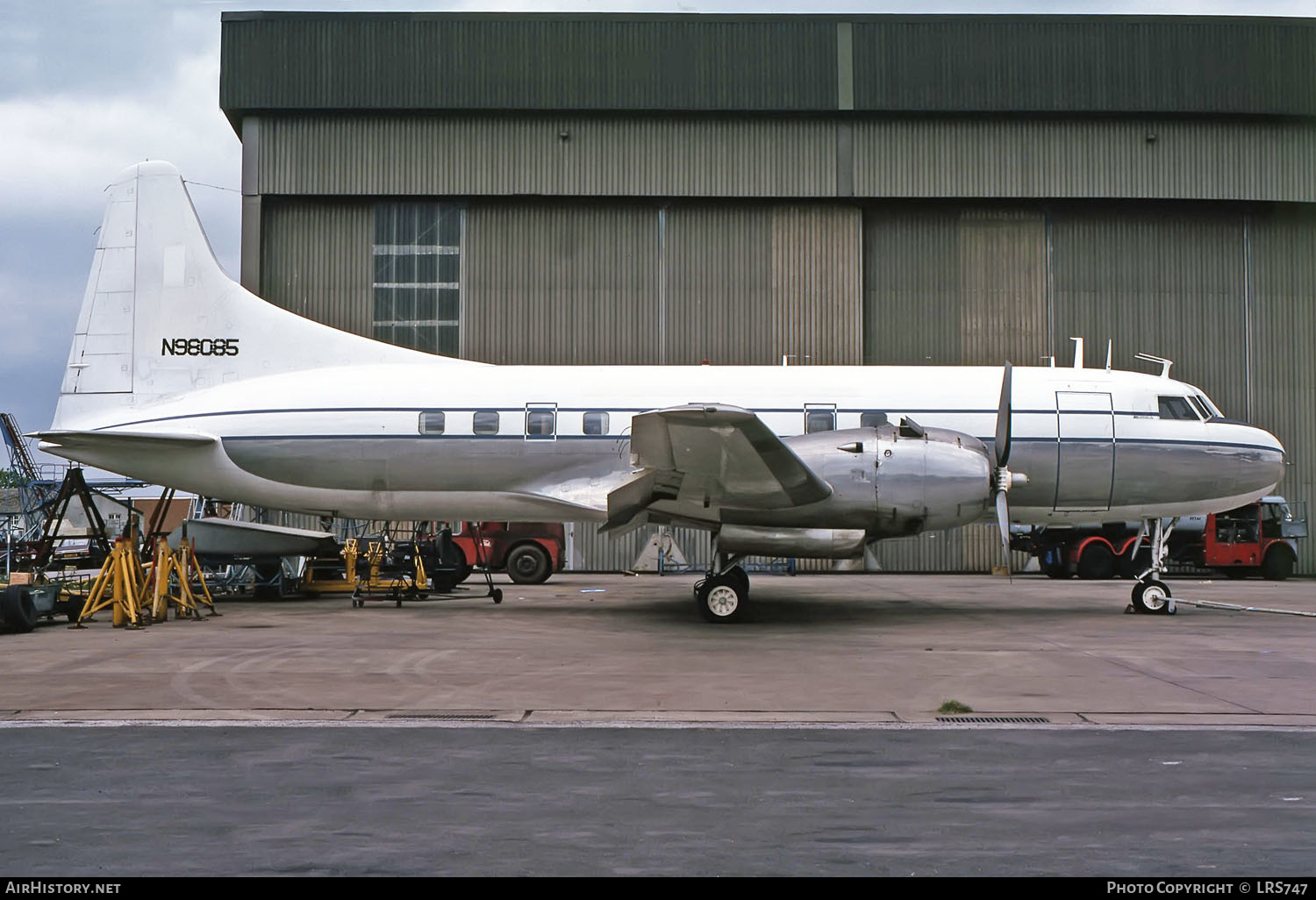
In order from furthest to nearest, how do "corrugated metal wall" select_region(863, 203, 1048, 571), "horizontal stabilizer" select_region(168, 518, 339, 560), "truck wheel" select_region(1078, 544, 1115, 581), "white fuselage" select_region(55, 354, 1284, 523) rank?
"corrugated metal wall" select_region(863, 203, 1048, 571), "truck wheel" select_region(1078, 544, 1115, 581), "horizontal stabilizer" select_region(168, 518, 339, 560), "white fuselage" select_region(55, 354, 1284, 523)

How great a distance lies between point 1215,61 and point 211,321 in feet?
91.6

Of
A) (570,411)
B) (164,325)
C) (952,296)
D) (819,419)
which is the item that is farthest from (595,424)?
(952,296)

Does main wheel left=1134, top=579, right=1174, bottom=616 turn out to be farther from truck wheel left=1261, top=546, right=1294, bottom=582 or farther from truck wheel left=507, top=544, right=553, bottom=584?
truck wheel left=1261, top=546, right=1294, bottom=582

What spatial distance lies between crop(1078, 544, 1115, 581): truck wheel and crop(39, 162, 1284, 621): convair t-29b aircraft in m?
12.2

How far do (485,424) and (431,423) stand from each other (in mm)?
854

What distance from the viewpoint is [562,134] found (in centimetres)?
3181

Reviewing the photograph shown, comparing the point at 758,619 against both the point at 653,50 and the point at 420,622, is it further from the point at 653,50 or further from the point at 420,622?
the point at 653,50

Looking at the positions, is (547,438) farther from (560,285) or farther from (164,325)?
(560,285)

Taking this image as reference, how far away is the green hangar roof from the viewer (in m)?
31.5

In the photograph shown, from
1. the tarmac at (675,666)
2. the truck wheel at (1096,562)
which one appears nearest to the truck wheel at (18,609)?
the tarmac at (675,666)

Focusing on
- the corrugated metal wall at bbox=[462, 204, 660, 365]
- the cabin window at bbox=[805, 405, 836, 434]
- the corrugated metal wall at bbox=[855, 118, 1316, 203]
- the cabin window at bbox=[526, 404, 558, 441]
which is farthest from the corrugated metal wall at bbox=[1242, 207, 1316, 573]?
the cabin window at bbox=[526, 404, 558, 441]

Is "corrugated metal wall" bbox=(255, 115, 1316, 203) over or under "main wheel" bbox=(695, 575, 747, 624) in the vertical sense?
over

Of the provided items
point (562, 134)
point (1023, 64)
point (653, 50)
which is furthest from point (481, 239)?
point (1023, 64)

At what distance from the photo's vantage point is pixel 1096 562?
29578mm
